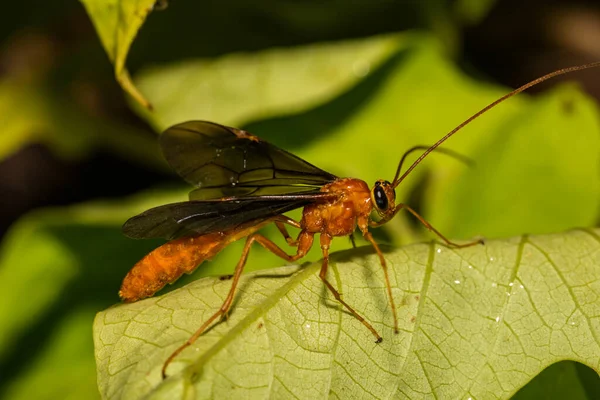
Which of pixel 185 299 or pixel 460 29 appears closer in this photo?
pixel 185 299

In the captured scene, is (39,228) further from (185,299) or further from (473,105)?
(473,105)

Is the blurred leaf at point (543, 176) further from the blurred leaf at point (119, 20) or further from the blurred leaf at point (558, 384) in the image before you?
the blurred leaf at point (119, 20)

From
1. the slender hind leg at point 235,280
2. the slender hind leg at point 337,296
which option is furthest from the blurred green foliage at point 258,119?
the slender hind leg at point 337,296

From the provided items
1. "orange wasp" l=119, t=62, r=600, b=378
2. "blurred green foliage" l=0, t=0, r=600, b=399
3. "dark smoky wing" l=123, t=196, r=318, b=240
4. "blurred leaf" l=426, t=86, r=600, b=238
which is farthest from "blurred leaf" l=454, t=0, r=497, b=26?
"dark smoky wing" l=123, t=196, r=318, b=240

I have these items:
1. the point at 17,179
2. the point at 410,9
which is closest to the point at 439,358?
the point at 410,9

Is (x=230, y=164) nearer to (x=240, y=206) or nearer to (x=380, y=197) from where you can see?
(x=240, y=206)

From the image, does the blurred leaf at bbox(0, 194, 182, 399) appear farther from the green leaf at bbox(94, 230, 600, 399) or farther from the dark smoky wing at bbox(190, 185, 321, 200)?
the green leaf at bbox(94, 230, 600, 399)
